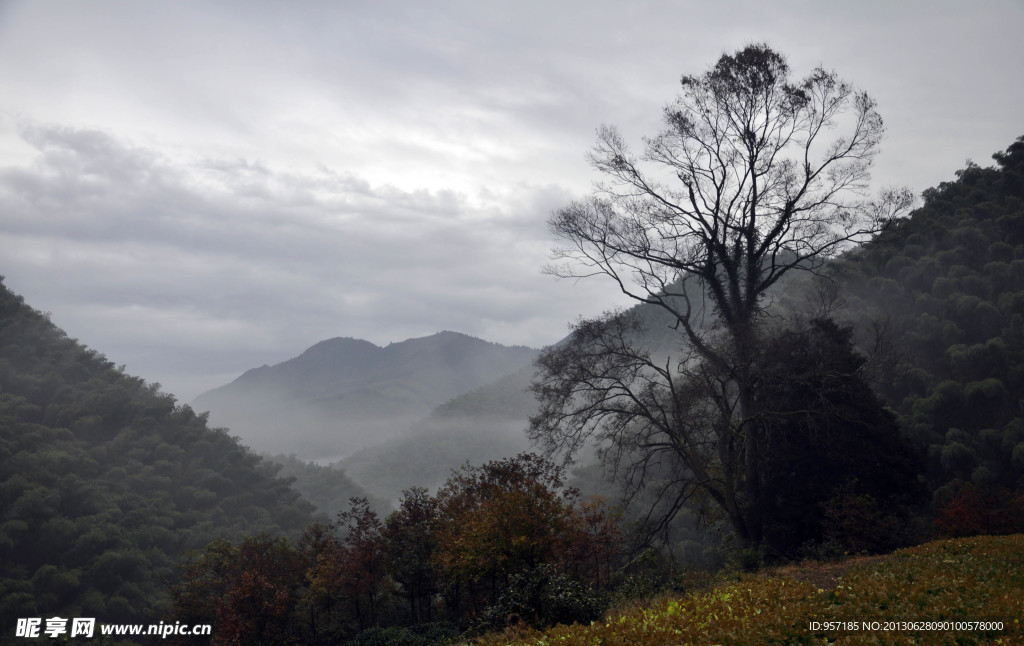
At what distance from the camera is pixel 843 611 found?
776cm

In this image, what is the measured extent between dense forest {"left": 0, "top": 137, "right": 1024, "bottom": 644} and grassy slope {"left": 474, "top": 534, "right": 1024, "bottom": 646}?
2.96 metres

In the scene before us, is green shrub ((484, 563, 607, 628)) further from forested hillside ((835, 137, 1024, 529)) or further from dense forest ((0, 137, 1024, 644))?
forested hillside ((835, 137, 1024, 529))

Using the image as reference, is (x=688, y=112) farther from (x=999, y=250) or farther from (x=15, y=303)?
(x=15, y=303)

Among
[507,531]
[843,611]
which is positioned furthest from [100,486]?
[843,611]

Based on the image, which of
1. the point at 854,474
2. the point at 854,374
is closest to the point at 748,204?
the point at 854,374

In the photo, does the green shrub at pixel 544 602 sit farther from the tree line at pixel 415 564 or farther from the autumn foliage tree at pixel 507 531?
the tree line at pixel 415 564

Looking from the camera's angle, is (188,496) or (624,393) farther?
(188,496)

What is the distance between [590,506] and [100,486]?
57274 millimetres

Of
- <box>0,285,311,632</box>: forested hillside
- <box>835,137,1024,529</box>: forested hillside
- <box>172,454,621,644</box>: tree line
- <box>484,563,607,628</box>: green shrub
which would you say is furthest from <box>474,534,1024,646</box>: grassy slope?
<box>0,285,311,632</box>: forested hillside

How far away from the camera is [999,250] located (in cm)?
4047

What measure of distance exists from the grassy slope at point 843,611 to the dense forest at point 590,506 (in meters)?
2.96

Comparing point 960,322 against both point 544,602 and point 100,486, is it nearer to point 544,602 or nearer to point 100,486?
point 544,602

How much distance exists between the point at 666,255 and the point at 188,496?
227 feet

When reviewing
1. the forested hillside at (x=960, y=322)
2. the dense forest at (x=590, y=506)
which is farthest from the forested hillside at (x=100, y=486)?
the forested hillside at (x=960, y=322)
